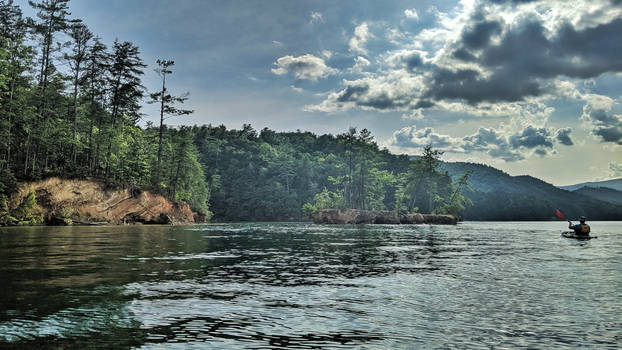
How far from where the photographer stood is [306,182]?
17925 centimetres

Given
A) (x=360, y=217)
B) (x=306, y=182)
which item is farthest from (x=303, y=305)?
(x=306, y=182)

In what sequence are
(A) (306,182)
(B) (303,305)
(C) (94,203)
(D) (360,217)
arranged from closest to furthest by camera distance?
(B) (303,305)
(C) (94,203)
(D) (360,217)
(A) (306,182)

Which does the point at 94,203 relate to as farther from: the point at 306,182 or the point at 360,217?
the point at 306,182

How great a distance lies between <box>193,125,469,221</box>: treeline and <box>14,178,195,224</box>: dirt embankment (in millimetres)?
62930

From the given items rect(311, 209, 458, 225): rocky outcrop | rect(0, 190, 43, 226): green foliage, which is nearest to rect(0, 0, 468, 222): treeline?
rect(0, 190, 43, 226): green foliage

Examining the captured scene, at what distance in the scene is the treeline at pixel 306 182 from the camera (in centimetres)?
12769

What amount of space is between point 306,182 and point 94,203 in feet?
406

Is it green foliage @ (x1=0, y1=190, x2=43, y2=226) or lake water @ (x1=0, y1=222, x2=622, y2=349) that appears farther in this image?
green foliage @ (x1=0, y1=190, x2=43, y2=226)

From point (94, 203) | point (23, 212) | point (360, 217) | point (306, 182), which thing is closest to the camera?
point (23, 212)

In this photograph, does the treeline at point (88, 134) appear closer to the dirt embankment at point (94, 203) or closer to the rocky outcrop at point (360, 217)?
the dirt embankment at point (94, 203)

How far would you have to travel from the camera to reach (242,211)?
513 ft

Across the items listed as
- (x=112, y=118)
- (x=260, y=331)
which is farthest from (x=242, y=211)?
(x=260, y=331)

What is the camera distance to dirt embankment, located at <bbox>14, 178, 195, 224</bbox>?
5322 centimetres

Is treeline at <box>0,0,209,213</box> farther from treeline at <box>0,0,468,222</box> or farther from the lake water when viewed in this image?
the lake water
